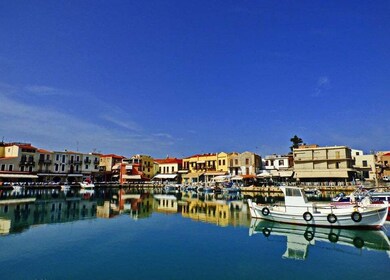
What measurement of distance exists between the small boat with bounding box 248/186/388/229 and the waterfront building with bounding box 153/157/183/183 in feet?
186

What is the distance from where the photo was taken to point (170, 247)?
1686 centimetres

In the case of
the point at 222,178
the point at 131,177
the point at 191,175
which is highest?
the point at 191,175

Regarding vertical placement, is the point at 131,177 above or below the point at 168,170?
below

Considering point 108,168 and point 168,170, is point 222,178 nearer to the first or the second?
point 168,170

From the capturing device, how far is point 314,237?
18750mm

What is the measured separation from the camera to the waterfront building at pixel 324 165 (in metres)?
54.6

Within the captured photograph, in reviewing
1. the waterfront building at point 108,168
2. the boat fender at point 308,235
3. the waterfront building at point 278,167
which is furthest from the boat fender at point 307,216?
the waterfront building at point 108,168

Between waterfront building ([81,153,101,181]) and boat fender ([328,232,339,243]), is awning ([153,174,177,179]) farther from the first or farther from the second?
boat fender ([328,232,339,243])

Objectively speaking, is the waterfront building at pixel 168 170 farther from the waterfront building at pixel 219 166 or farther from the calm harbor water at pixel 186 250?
the calm harbor water at pixel 186 250

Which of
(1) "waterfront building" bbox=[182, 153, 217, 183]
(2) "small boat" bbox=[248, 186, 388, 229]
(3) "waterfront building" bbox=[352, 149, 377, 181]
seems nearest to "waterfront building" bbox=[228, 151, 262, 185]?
(1) "waterfront building" bbox=[182, 153, 217, 183]

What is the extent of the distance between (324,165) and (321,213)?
1528 inches

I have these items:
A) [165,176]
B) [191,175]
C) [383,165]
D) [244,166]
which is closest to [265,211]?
[244,166]

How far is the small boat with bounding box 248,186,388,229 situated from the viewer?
64.6 ft

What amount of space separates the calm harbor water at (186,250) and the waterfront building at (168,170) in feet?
177
